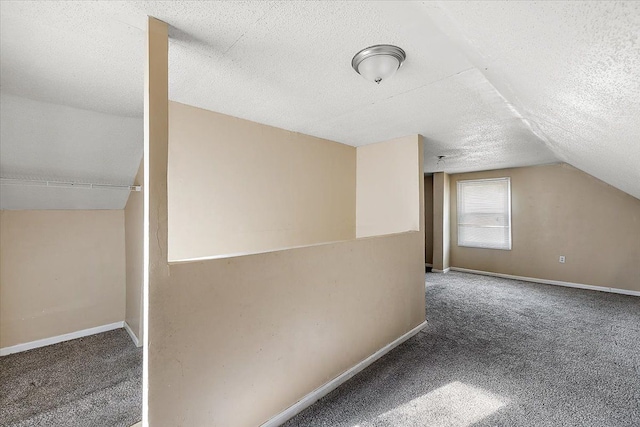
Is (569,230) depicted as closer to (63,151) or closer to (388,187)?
(388,187)

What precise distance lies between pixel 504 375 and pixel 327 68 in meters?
2.66

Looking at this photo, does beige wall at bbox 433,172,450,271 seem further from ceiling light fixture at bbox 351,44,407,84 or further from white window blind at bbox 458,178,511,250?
ceiling light fixture at bbox 351,44,407,84

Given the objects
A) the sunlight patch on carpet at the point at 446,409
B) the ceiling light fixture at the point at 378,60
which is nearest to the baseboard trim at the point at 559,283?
the sunlight patch on carpet at the point at 446,409

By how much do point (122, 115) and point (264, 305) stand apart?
2.13 m

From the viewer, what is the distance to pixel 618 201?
4.25 m

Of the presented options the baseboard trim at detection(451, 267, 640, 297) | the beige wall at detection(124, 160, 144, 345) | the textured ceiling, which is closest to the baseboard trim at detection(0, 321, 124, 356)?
the beige wall at detection(124, 160, 144, 345)

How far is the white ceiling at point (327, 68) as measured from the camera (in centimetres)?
103

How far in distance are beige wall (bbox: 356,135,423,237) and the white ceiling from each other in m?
0.44

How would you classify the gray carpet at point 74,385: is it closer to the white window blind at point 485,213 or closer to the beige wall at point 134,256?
the beige wall at point 134,256

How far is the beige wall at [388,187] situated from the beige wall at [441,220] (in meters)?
2.94

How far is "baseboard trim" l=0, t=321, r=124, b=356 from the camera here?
257cm

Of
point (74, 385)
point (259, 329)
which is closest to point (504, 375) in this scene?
point (259, 329)

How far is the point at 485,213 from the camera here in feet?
18.2

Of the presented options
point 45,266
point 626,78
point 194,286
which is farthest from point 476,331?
point 45,266
